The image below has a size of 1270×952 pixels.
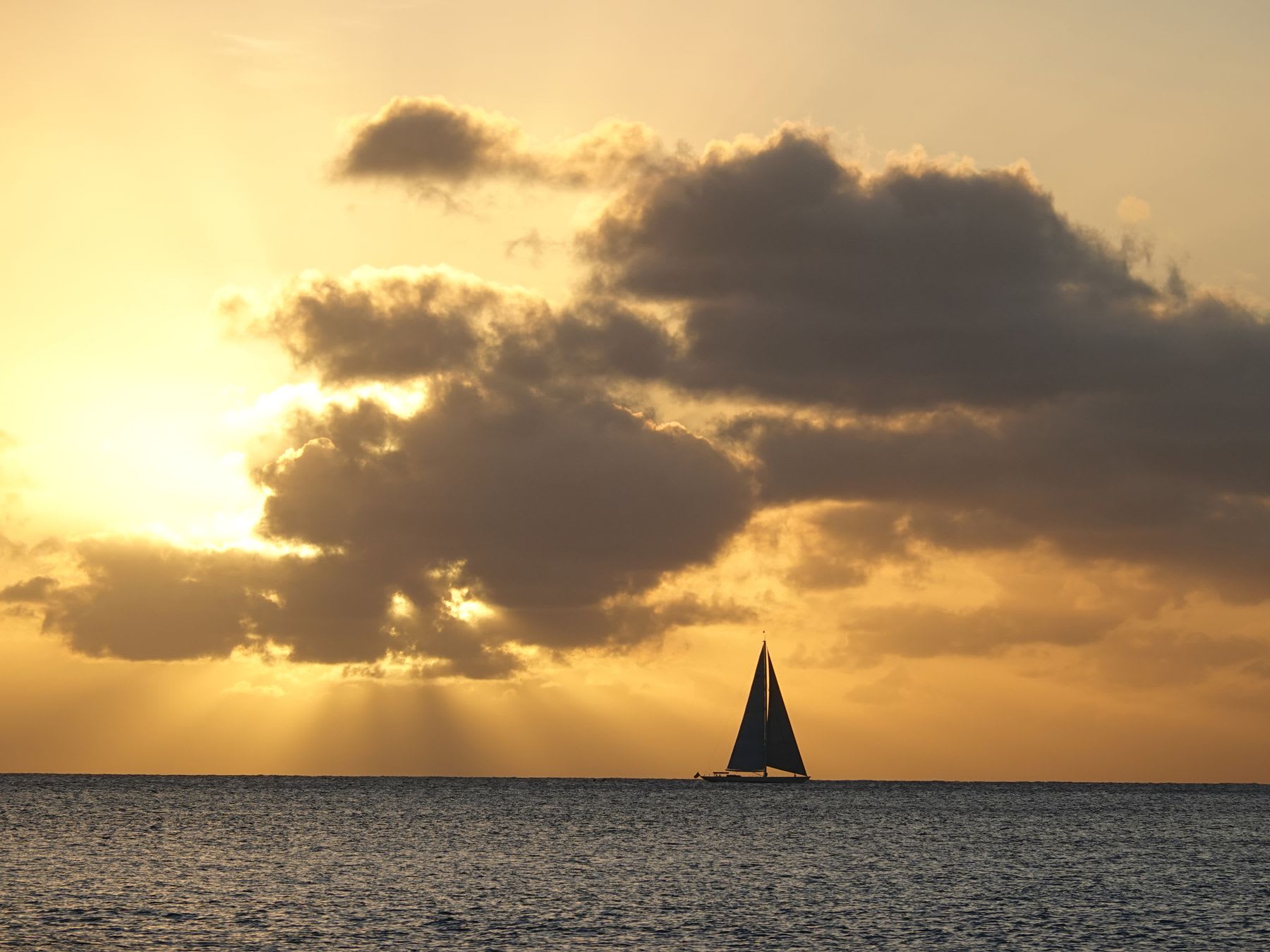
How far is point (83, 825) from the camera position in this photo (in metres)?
174

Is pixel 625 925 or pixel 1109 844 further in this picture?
pixel 1109 844

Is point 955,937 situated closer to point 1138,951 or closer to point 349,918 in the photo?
point 1138,951

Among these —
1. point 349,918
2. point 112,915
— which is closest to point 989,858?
point 349,918

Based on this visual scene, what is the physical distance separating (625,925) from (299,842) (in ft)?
252

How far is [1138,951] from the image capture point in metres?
78.2

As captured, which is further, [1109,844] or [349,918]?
[1109,844]

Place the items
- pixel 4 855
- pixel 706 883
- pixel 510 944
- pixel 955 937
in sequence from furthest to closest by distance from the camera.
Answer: pixel 4 855 < pixel 706 883 < pixel 955 937 < pixel 510 944

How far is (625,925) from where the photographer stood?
8450 cm

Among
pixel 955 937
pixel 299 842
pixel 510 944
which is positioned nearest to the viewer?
pixel 510 944

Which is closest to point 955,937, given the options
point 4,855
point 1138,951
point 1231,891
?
point 1138,951

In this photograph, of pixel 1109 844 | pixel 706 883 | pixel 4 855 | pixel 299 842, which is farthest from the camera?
pixel 1109 844

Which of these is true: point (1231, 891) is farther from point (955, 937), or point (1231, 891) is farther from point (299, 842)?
point (299, 842)

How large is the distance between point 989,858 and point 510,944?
8183 centimetres

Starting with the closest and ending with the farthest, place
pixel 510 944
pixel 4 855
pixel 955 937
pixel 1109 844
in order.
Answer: pixel 510 944 < pixel 955 937 < pixel 4 855 < pixel 1109 844
